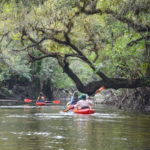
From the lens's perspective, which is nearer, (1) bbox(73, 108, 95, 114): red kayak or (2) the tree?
(2) the tree

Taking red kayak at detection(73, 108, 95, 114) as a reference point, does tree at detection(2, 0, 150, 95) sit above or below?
above

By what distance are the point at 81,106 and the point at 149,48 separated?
5.29 metres

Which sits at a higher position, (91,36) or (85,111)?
(91,36)

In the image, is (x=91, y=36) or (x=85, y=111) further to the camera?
(x=91, y=36)

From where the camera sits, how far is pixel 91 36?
23.0m

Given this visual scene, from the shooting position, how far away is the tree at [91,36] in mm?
19094

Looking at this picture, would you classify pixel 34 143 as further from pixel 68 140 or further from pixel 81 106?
pixel 81 106

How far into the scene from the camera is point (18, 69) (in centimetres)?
4469

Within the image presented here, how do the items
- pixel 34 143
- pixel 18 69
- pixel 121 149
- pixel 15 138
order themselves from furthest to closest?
pixel 18 69, pixel 15 138, pixel 34 143, pixel 121 149

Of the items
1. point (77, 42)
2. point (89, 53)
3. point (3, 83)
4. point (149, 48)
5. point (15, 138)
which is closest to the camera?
point (15, 138)

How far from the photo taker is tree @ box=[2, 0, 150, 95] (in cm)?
1909

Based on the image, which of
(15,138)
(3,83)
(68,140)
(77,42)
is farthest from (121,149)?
(3,83)

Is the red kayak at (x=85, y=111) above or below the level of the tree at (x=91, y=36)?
below

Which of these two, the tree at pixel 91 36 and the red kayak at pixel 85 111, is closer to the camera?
the tree at pixel 91 36
